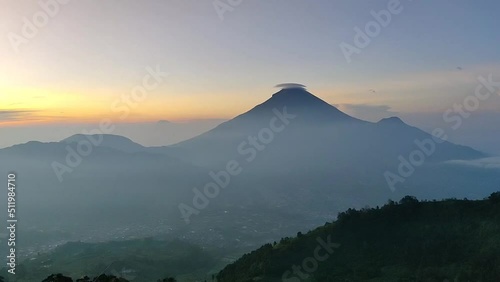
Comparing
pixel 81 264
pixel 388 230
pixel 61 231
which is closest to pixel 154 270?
pixel 81 264

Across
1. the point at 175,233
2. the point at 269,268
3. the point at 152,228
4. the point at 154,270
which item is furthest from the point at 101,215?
the point at 269,268

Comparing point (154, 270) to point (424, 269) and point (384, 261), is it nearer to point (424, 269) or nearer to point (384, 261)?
point (384, 261)

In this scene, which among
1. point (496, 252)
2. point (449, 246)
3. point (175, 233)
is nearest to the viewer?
point (496, 252)

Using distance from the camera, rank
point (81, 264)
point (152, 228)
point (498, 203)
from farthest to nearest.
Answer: point (152, 228) < point (81, 264) < point (498, 203)

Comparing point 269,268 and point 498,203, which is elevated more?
point 498,203

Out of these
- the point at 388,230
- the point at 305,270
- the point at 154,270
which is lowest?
the point at 154,270

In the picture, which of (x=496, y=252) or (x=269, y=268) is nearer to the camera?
(x=496, y=252)
